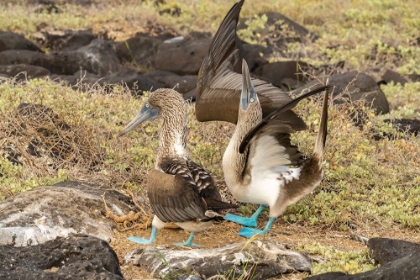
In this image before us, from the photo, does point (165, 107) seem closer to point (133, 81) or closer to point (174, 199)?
point (174, 199)

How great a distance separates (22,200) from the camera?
6.04 m

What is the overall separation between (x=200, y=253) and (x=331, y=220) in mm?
1657

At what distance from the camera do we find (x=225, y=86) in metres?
6.72

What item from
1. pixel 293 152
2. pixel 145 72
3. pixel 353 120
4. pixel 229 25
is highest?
pixel 229 25

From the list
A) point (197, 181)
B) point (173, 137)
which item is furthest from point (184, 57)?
point (197, 181)

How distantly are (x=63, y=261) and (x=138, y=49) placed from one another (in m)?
10.8

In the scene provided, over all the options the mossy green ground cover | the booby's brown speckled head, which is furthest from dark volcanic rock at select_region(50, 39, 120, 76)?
the booby's brown speckled head

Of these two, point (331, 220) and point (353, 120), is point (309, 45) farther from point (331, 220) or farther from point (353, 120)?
point (331, 220)

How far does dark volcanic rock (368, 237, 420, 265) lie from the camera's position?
5.25 m

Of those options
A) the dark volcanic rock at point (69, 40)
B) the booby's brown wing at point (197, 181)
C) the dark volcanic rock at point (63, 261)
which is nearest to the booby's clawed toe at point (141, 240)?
the booby's brown wing at point (197, 181)

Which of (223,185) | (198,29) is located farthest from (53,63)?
(223,185)

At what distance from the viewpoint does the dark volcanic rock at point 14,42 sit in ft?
47.6

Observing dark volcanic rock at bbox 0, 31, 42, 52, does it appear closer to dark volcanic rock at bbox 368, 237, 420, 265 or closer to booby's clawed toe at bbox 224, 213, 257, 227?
booby's clawed toe at bbox 224, 213, 257, 227

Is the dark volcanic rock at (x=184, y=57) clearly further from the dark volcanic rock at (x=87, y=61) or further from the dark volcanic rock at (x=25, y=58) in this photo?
the dark volcanic rock at (x=25, y=58)
